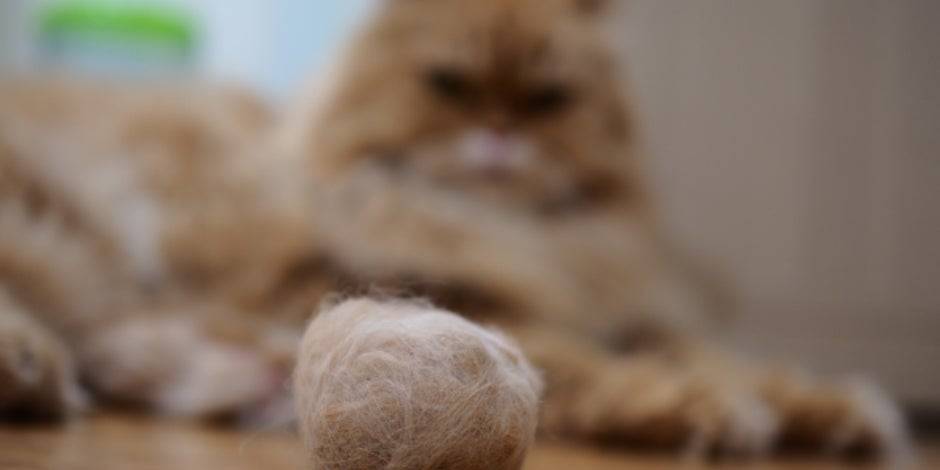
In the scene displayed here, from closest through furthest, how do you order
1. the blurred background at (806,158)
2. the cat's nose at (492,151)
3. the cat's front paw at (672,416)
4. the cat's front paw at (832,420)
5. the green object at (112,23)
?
the cat's front paw at (672,416), the cat's front paw at (832,420), the cat's nose at (492,151), the blurred background at (806,158), the green object at (112,23)

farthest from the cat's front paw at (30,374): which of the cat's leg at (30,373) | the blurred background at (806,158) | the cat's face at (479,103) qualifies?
the blurred background at (806,158)

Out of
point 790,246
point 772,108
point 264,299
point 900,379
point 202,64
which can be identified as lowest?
point 264,299

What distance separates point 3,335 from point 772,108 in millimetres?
2103

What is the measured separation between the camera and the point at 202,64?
304 centimetres

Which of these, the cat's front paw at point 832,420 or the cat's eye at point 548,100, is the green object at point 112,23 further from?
the cat's front paw at point 832,420

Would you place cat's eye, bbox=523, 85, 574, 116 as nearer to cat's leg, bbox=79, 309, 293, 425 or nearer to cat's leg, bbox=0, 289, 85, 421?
cat's leg, bbox=79, 309, 293, 425

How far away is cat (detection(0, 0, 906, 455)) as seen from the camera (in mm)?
1382

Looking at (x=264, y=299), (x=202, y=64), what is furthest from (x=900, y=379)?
(x=202, y=64)

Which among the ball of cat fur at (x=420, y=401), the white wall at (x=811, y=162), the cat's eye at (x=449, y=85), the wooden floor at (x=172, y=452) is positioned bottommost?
the ball of cat fur at (x=420, y=401)

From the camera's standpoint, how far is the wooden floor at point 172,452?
37.3 inches

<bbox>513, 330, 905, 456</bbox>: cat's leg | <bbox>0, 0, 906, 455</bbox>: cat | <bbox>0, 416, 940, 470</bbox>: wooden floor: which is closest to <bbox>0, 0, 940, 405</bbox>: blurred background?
<bbox>0, 0, 906, 455</bbox>: cat

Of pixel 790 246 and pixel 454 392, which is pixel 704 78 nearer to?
pixel 790 246

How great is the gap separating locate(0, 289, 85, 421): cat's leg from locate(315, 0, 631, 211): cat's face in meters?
0.72

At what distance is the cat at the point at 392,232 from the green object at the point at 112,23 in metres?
0.94
